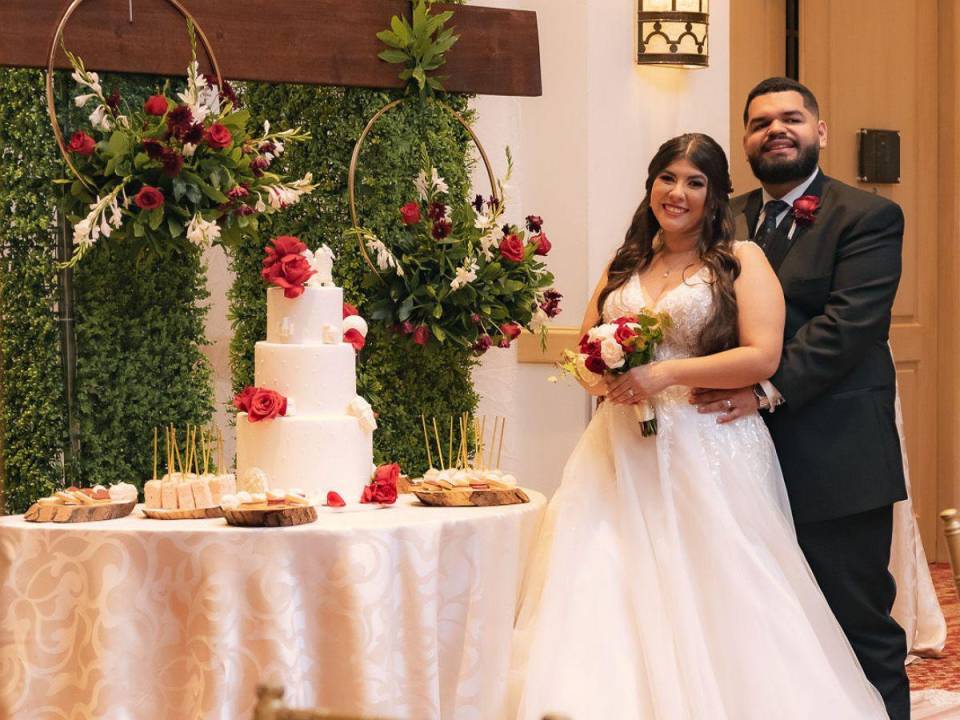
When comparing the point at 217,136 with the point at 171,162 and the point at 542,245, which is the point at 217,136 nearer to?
the point at 171,162

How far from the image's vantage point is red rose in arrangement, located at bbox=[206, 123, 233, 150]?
3828mm

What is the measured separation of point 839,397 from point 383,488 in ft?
4.32

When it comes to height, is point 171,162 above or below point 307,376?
above

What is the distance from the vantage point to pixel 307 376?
3641 millimetres

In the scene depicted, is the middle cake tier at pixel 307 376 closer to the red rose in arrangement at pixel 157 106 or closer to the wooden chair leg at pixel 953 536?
the red rose in arrangement at pixel 157 106

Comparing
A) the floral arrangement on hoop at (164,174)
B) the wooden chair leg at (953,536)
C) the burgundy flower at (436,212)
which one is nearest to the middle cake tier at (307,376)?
the floral arrangement on hoop at (164,174)

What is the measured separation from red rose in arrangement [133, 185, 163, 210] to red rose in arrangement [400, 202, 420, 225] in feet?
3.21

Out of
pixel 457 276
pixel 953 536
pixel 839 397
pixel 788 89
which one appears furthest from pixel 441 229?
pixel 953 536

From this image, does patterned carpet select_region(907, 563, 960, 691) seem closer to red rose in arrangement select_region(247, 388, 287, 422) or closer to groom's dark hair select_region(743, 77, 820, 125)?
groom's dark hair select_region(743, 77, 820, 125)

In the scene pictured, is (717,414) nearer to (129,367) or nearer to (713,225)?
(713,225)

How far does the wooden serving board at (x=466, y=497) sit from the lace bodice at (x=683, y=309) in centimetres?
58

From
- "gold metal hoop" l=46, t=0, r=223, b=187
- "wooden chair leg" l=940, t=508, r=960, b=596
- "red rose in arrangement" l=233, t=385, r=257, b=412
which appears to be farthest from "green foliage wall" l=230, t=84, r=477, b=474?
"wooden chair leg" l=940, t=508, r=960, b=596

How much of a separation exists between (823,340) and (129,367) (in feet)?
6.86

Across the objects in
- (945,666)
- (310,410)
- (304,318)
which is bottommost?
(945,666)
